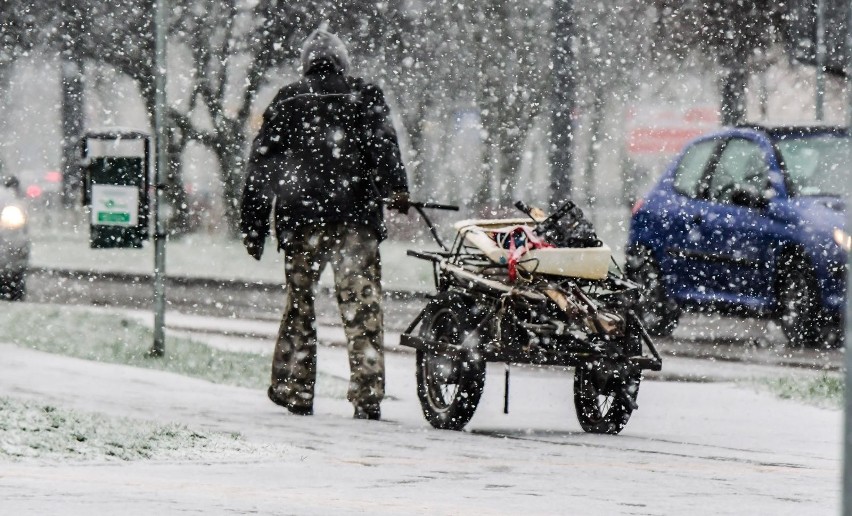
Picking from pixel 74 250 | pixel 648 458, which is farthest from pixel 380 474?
pixel 74 250

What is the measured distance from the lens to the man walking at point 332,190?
29.1 feet

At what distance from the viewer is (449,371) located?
8891 millimetres

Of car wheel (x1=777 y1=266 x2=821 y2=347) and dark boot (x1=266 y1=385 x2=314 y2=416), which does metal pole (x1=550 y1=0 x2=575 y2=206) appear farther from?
dark boot (x1=266 y1=385 x2=314 y2=416)

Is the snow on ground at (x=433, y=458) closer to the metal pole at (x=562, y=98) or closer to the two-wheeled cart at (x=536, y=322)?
the two-wheeled cart at (x=536, y=322)

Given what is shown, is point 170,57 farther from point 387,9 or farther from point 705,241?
point 705,241

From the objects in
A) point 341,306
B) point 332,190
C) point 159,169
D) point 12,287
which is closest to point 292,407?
point 341,306

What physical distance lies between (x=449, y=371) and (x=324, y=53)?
1.58m

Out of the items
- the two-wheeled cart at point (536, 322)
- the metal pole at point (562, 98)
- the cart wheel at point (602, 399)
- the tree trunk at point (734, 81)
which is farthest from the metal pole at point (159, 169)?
the tree trunk at point (734, 81)

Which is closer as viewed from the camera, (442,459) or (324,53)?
(442,459)

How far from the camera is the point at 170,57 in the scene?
38.1m

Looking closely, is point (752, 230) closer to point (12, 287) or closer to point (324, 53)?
point (324, 53)

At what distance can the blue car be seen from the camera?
13445mm

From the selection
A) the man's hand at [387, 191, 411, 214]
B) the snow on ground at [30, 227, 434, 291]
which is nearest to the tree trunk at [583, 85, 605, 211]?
the snow on ground at [30, 227, 434, 291]

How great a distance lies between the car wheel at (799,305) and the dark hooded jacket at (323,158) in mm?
5289
